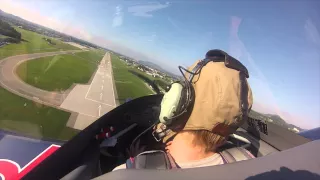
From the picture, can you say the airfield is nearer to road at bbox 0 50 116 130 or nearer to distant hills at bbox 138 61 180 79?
road at bbox 0 50 116 130

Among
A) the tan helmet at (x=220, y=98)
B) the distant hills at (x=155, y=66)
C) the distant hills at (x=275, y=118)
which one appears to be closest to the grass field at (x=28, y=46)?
the distant hills at (x=155, y=66)

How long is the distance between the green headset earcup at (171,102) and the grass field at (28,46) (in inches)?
26.8

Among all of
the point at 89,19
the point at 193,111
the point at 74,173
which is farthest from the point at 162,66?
the point at 74,173

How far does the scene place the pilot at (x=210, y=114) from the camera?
1.45 metres

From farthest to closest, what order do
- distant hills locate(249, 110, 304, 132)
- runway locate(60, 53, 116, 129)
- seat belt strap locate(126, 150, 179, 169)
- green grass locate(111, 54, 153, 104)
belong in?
distant hills locate(249, 110, 304, 132), green grass locate(111, 54, 153, 104), runway locate(60, 53, 116, 129), seat belt strap locate(126, 150, 179, 169)

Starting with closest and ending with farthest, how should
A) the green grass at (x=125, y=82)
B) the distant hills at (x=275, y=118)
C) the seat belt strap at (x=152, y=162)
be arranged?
the seat belt strap at (x=152, y=162), the green grass at (x=125, y=82), the distant hills at (x=275, y=118)

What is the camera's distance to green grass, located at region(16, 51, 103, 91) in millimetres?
1493

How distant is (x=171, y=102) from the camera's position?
5.27 ft

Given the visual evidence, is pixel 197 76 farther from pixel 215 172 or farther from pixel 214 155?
pixel 215 172

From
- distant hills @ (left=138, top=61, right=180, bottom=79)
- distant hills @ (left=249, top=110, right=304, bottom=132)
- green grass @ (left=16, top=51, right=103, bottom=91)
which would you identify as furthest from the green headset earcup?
distant hills @ (left=249, top=110, right=304, bottom=132)

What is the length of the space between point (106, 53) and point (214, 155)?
0.86 metres

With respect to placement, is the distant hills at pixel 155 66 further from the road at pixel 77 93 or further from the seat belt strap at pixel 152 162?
the seat belt strap at pixel 152 162

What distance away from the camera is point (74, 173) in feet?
4.51

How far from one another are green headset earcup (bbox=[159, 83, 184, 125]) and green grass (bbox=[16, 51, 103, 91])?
45cm
